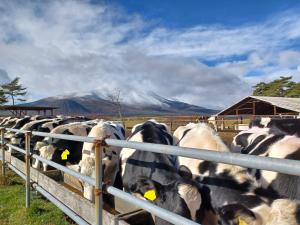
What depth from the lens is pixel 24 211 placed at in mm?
5406

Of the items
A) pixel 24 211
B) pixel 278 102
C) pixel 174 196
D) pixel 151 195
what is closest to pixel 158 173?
pixel 174 196

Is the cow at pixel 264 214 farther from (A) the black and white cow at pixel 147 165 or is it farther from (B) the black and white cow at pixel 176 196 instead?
(A) the black and white cow at pixel 147 165

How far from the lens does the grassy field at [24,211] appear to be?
501cm

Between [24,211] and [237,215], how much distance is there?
3725mm

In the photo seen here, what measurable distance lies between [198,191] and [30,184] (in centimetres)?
343

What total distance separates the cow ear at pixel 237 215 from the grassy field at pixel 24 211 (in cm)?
270

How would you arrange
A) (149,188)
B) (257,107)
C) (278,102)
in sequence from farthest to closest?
(257,107)
(278,102)
(149,188)

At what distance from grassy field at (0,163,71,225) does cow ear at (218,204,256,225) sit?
2701 mm

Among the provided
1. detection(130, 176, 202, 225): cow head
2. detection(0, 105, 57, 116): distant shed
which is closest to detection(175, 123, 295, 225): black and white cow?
detection(130, 176, 202, 225): cow head

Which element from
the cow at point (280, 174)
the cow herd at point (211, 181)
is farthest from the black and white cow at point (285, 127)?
the cow at point (280, 174)

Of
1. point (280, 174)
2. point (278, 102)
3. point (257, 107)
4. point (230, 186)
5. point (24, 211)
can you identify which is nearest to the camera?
point (230, 186)

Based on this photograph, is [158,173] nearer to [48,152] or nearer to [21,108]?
[48,152]

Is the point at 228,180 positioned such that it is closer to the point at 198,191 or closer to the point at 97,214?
the point at 198,191

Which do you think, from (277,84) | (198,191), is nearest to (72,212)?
(198,191)
